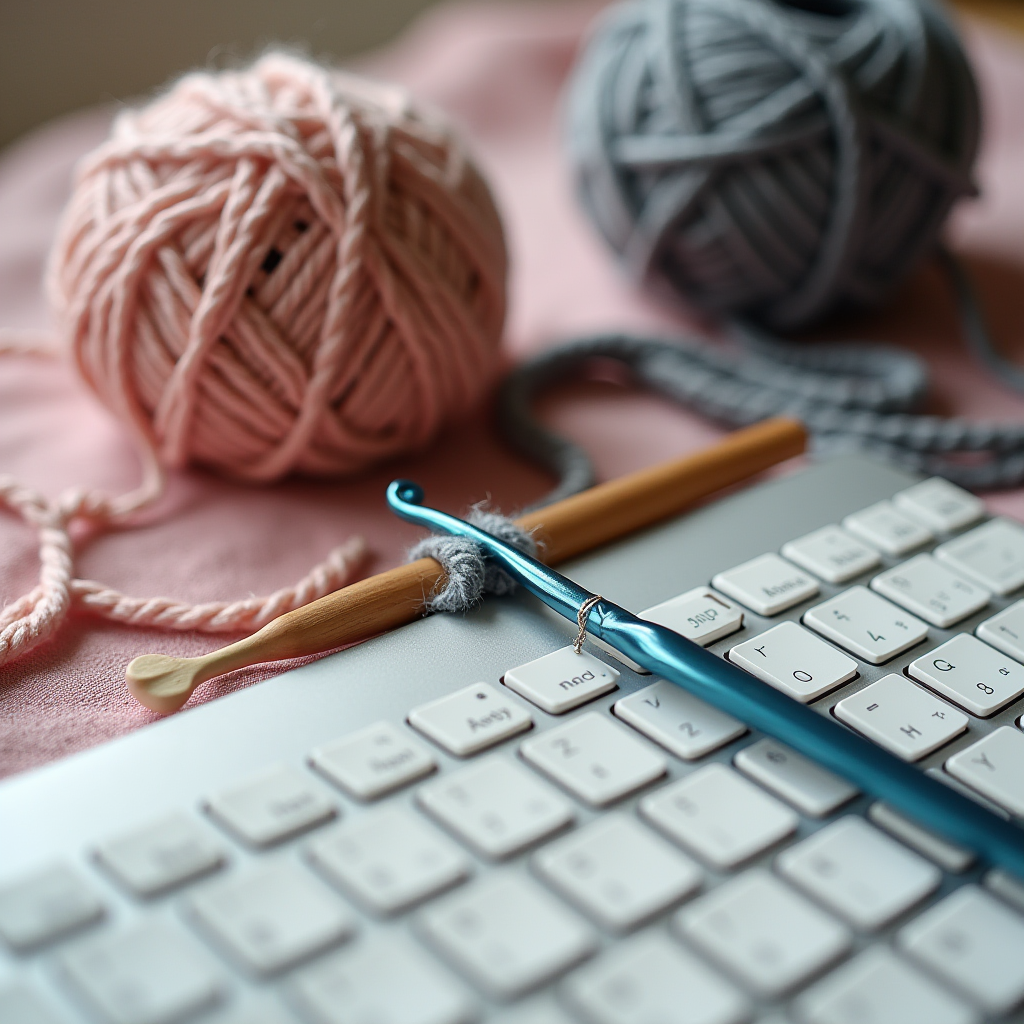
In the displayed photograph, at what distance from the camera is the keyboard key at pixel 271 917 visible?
22cm

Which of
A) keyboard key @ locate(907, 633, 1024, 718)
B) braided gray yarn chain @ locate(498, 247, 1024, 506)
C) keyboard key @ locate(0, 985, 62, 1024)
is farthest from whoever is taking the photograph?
braided gray yarn chain @ locate(498, 247, 1024, 506)

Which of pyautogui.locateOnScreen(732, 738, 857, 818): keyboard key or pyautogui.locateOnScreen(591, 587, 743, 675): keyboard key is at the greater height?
pyautogui.locateOnScreen(591, 587, 743, 675): keyboard key

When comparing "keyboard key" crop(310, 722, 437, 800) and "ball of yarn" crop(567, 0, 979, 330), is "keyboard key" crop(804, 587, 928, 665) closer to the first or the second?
"keyboard key" crop(310, 722, 437, 800)

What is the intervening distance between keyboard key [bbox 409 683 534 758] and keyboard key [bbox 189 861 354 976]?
2.1 inches

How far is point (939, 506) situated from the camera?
15.5 inches

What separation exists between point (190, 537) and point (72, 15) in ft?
2.19

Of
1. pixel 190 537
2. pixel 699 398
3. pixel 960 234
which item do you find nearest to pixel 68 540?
pixel 190 537

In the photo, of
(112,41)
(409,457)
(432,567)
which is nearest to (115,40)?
(112,41)

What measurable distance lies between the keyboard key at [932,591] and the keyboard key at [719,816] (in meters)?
0.11

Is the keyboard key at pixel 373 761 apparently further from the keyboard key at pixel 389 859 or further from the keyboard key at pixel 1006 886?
the keyboard key at pixel 1006 886

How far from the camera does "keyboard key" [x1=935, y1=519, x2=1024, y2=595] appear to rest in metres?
0.36

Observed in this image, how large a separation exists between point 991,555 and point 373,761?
236 millimetres

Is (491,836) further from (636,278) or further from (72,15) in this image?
(72,15)

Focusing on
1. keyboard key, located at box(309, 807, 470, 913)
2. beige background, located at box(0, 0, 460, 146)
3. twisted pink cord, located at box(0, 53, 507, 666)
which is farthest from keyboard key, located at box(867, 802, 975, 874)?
beige background, located at box(0, 0, 460, 146)
